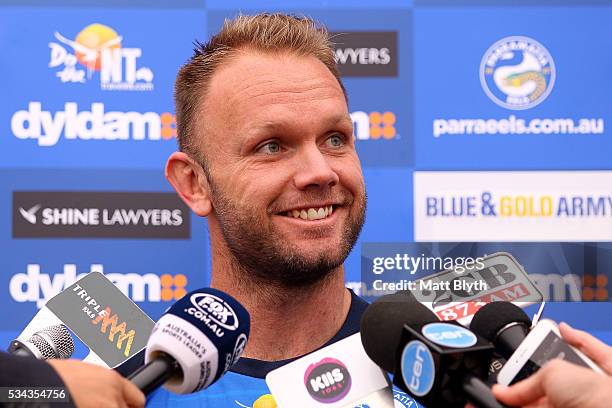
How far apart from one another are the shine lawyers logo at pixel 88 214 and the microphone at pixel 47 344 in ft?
2.53

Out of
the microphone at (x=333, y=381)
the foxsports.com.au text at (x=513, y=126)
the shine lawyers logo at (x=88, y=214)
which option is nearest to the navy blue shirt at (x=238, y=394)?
the microphone at (x=333, y=381)

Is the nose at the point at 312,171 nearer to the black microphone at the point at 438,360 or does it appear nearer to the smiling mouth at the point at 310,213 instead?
the smiling mouth at the point at 310,213

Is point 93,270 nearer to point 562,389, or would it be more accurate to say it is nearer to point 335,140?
point 335,140

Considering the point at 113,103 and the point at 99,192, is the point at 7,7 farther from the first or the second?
the point at 99,192

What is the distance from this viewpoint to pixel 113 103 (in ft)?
7.27

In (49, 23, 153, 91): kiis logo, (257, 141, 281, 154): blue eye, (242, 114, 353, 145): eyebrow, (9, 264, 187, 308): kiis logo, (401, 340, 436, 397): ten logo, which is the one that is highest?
(49, 23, 153, 91): kiis logo

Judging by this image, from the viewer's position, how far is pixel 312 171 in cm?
153

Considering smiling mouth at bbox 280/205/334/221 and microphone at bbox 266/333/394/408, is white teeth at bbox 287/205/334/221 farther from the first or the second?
microphone at bbox 266/333/394/408

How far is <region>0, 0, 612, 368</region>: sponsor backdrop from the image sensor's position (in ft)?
7.14

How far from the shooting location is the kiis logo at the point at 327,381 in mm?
1164

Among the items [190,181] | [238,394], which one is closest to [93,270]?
[190,181]

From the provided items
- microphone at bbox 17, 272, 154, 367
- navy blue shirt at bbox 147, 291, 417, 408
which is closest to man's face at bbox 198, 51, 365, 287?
navy blue shirt at bbox 147, 291, 417, 408

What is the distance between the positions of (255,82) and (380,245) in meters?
0.79

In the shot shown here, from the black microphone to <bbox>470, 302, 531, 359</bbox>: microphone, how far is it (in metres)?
0.09
